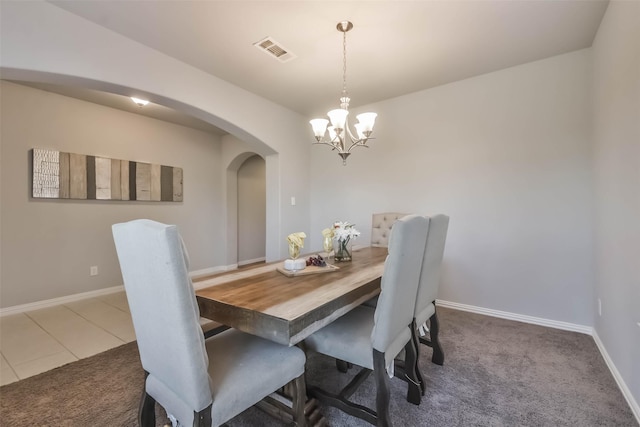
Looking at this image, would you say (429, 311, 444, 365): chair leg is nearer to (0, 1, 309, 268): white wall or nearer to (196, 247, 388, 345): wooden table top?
(196, 247, 388, 345): wooden table top

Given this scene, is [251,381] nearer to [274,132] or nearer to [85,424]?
[85,424]

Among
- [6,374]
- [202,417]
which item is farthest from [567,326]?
[6,374]

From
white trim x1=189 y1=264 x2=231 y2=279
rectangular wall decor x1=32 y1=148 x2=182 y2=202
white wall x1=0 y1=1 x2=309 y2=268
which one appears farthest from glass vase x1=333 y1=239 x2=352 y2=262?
rectangular wall decor x1=32 y1=148 x2=182 y2=202

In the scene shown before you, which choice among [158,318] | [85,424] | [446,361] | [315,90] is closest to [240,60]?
[315,90]

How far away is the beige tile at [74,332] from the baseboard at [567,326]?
3.47m

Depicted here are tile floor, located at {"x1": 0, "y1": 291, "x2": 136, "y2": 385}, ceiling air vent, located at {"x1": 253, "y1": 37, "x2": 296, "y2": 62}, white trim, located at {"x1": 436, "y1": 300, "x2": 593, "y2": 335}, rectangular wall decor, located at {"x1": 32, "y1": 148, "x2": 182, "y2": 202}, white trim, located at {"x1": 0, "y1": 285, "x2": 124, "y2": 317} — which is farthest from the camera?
rectangular wall decor, located at {"x1": 32, "y1": 148, "x2": 182, "y2": 202}

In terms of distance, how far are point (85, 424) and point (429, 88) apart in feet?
13.7

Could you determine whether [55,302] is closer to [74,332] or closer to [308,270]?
[74,332]

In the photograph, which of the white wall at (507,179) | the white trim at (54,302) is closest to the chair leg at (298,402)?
the white wall at (507,179)

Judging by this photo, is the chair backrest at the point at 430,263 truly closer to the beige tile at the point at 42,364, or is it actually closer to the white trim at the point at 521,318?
the white trim at the point at 521,318

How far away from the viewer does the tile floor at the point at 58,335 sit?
2.08 metres

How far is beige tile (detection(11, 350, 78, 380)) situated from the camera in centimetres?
196

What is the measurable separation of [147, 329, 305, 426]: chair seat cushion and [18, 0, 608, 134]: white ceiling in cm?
226

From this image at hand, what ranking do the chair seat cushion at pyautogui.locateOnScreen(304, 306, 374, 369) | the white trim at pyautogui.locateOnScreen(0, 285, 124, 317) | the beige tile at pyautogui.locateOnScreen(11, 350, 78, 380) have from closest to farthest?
the chair seat cushion at pyautogui.locateOnScreen(304, 306, 374, 369) → the beige tile at pyautogui.locateOnScreen(11, 350, 78, 380) → the white trim at pyautogui.locateOnScreen(0, 285, 124, 317)
